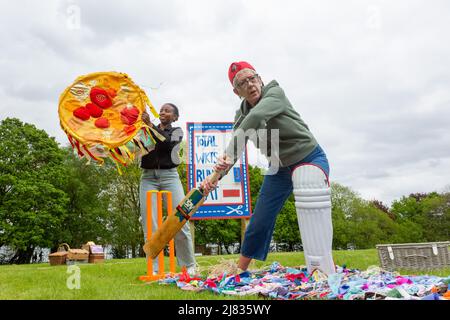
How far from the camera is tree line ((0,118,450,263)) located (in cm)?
1798

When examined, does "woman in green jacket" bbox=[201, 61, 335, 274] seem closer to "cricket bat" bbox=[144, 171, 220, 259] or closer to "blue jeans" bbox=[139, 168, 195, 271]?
"cricket bat" bbox=[144, 171, 220, 259]

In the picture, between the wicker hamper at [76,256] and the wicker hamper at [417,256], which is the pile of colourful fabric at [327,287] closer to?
the wicker hamper at [417,256]

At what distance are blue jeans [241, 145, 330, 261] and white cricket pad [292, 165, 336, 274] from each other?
0.38m

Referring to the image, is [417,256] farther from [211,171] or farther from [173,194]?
[211,171]

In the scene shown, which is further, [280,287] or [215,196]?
[215,196]

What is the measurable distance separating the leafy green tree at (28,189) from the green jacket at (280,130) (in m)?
17.0

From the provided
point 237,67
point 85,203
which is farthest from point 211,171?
point 85,203

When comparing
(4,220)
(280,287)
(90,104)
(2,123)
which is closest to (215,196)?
(90,104)

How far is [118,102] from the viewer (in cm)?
388

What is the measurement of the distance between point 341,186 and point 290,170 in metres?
32.1

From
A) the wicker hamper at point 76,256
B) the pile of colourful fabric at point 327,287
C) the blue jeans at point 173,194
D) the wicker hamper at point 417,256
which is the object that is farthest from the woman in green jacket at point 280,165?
the wicker hamper at point 76,256

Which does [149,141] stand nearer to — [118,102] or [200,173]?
[118,102]

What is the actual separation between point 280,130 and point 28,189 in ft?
56.6
